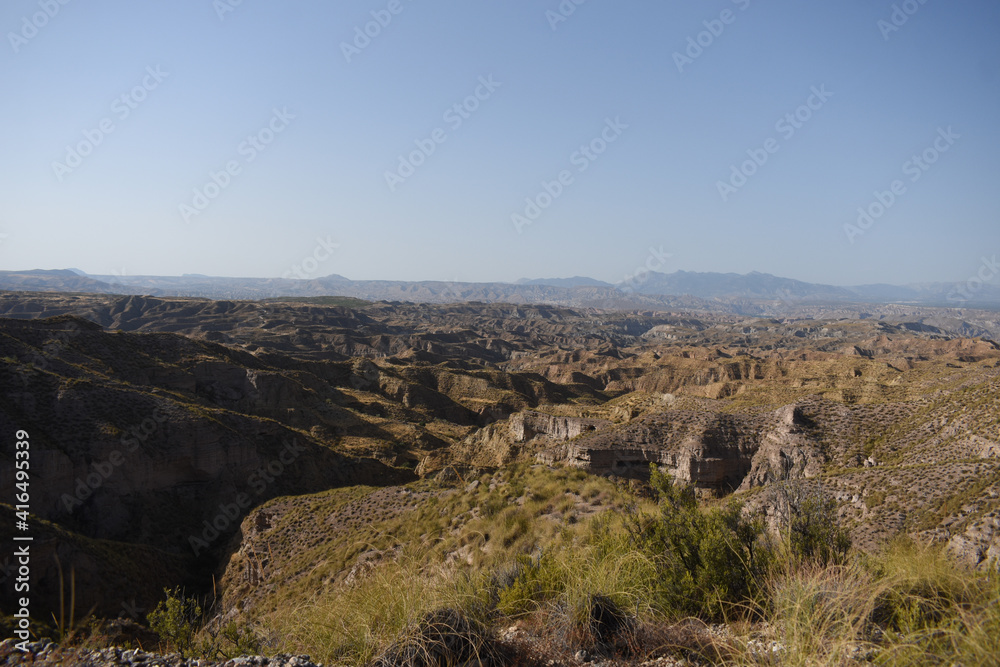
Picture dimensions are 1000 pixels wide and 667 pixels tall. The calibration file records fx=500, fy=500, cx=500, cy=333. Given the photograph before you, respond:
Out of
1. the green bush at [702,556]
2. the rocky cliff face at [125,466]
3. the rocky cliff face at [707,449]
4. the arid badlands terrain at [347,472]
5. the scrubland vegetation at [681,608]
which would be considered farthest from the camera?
the rocky cliff face at [707,449]

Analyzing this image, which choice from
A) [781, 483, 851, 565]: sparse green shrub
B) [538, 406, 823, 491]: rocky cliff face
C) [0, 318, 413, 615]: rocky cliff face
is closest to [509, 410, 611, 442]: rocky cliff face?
[538, 406, 823, 491]: rocky cliff face

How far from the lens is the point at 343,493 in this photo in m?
21.9

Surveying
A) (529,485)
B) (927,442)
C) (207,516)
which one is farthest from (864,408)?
(207,516)

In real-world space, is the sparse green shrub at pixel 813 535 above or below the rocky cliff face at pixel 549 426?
above

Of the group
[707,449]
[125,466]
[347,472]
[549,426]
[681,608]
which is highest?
[681,608]

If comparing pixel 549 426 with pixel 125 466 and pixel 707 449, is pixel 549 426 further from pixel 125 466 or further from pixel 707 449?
pixel 125 466

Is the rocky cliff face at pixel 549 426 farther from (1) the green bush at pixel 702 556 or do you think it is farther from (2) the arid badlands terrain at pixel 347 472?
(1) the green bush at pixel 702 556

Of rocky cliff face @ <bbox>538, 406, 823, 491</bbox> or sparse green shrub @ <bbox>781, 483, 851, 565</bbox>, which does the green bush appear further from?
rocky cliff face @ <bbox>538, 406, 823, 491</bbox>

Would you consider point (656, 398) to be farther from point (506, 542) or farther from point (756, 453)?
point (506, 542)

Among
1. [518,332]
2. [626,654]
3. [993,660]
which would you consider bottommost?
[518,332]

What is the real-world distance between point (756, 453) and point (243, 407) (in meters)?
38.2

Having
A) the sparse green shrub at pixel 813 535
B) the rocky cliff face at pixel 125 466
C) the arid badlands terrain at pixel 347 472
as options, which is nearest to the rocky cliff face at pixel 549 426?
the arid badlands terrain at pixel 347 472

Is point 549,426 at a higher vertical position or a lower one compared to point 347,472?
higher

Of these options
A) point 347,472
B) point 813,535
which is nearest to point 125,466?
point 347,472
